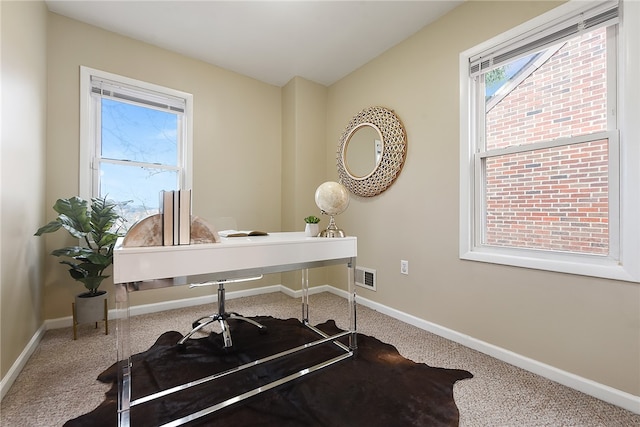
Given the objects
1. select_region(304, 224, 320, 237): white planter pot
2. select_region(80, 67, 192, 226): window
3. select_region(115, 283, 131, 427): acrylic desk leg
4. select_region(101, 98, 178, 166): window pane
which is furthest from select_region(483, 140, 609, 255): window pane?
select_region(101, 98, 178, 166): window pane

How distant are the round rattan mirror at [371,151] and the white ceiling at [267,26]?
663 millimetres

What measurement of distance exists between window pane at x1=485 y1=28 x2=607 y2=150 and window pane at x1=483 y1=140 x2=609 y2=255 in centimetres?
13

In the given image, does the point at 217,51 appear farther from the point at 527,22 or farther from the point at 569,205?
the point at 569,205

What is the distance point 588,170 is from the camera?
1.61 metres

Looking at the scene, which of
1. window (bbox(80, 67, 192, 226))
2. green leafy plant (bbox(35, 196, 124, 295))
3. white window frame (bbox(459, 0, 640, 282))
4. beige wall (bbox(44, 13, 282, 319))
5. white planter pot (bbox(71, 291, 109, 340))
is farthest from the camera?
window (bbox(80, 67, 192, 226))

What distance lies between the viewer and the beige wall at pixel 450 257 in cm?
150

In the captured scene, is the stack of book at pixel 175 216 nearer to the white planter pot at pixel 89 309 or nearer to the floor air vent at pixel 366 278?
the white planter pot at pixel 89 309

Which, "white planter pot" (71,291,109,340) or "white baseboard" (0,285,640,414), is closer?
"white baseboard" (0,285,640,414)

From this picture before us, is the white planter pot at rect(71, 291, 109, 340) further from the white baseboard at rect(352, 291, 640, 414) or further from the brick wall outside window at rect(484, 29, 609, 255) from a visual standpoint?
the brick wall outside window at rect(484, 29, 609, 255)

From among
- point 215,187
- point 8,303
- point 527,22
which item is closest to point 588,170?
point 527,22

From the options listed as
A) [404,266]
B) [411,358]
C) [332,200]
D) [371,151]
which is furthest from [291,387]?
[371,151]

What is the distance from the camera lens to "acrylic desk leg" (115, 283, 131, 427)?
3.65ft

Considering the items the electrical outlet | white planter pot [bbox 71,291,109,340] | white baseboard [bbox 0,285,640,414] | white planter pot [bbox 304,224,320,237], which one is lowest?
white baseboard [bbox 0,285,640,414]

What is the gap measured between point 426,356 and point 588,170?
148 cm
